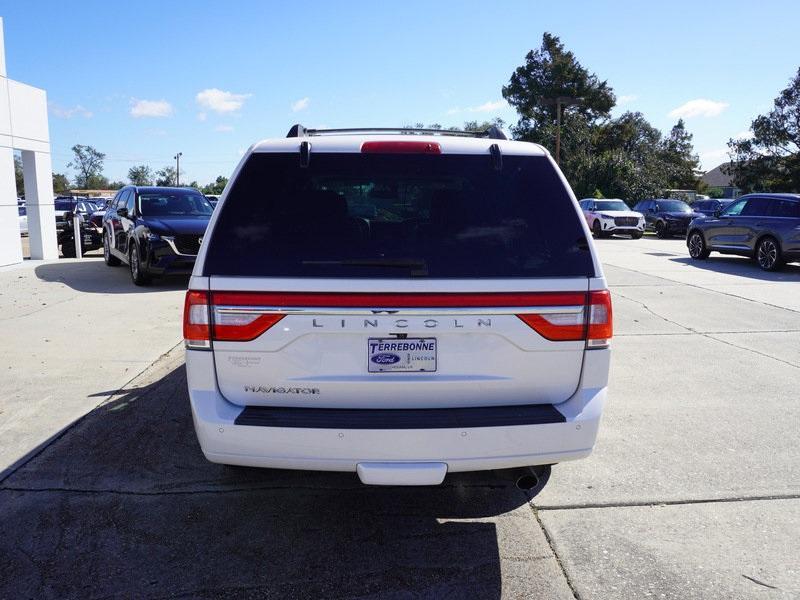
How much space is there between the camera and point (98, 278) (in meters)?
13.1

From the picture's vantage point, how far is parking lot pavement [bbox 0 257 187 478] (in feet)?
17.2

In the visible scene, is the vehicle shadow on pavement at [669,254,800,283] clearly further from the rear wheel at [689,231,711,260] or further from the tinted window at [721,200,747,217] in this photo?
the tinted window at [721,200,747,217]

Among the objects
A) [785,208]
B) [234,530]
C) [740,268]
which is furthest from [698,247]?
[234,530]

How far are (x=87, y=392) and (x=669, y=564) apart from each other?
4.78 meters

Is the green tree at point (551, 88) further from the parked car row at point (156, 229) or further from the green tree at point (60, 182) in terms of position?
the green tree at point (60, 182)

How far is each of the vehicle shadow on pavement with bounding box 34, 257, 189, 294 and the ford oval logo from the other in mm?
9464

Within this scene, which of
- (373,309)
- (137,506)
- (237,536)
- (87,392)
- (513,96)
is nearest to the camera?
(373,309)

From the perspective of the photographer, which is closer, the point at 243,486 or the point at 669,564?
the point at 669,564

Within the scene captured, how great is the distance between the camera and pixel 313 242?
3.10 m

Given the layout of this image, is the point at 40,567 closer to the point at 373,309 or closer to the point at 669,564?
the point at 373,309

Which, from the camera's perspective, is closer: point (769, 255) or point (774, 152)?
point (769, 255)

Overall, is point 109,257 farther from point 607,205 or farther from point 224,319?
point 607,205

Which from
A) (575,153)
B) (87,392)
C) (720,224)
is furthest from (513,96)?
(87,392)

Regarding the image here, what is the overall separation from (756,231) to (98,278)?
579 inches
